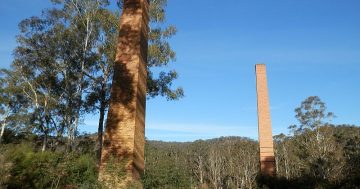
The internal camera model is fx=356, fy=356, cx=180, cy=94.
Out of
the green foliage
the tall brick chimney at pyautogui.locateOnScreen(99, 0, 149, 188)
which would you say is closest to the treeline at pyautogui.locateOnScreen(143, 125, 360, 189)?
the tall brick chimney at pyautogui.locateOnScreen(99, 0, 149, 188)

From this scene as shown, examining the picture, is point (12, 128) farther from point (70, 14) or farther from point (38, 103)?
point (70, 14)

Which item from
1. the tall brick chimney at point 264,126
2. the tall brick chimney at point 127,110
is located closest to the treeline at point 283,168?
the tall brick chimney at point 264,126

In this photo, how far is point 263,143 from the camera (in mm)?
24438

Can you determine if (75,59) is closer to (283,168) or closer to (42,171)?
(42,171)

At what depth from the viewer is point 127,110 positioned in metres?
9.36

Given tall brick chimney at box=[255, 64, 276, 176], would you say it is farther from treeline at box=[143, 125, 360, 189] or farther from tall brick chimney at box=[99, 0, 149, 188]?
tall brick chimney at box=[99, 0, 149, 188]

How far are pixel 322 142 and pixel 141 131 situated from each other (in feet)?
91.4

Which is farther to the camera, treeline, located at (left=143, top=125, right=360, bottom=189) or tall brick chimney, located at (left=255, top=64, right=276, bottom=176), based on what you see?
tall brick chimney, located at (left=255, top=64, right=276, bottom=176)

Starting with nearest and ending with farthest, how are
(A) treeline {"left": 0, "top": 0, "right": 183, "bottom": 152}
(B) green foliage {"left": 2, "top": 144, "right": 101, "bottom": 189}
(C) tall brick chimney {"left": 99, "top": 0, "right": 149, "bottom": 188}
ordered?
(B) green foliage {"left": 2, "top": 144, "right": 101, "bottom": 189}, (C) tall brick chimney {"left": 99, "top": 0, "right": 149, "bottom": 188}, (A) treeline {"left": 0, "top": 0, "right": 183, "bottom": 152}

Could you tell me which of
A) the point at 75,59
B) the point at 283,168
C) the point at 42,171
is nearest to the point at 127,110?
the point at 42,171

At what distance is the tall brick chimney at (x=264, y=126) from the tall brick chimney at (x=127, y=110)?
15743mm

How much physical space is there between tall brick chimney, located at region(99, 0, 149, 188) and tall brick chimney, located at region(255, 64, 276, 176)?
1574cm

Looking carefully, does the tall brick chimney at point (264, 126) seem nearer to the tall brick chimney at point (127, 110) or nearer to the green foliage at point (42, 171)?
the tall brick chimney at point (127, 110)

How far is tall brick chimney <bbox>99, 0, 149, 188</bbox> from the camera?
28.4ft
